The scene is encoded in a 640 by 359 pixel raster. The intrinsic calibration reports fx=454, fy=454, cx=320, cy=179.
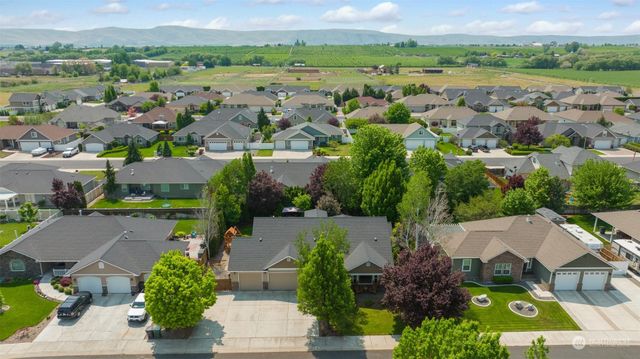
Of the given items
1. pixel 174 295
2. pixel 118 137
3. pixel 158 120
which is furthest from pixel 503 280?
pixel 158 120

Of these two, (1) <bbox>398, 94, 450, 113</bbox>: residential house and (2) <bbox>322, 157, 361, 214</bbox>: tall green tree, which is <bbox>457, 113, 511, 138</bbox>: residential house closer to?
(1) <bbox>398, 94, 450, 113</bbox>: residential house

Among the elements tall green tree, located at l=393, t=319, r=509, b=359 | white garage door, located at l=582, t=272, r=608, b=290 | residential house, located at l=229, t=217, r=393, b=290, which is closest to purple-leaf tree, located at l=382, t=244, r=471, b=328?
residential house, located at l=229, t=217, r=393, b=290

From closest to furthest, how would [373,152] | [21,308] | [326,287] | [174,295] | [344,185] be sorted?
[326,287] < [174,295] < [21,308] < [344,185] < [373,152]

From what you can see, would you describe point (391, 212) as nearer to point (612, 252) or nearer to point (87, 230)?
point (612, 252)

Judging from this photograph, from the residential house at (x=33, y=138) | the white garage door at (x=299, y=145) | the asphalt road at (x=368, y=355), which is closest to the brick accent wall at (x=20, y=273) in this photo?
the asphalt road at (x=368, y=355)

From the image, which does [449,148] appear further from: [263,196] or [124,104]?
[124,104]
